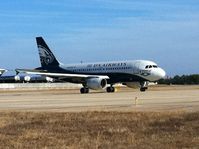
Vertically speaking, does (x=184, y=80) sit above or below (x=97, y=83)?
above

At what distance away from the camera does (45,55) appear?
6488cm

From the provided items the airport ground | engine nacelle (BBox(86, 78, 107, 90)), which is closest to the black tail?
engine nacelle (BBox(86, 78, 107, 90))

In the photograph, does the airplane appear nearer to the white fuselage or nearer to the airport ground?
the white fuselage

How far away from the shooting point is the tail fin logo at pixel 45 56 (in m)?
64.1

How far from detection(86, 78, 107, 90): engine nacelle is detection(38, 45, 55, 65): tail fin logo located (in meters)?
11.2

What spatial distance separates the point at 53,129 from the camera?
15.5m

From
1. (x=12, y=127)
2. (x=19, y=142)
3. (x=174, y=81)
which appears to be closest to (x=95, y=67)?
(x=12, y=127)

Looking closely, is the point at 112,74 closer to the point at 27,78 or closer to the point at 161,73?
the point at 161,73

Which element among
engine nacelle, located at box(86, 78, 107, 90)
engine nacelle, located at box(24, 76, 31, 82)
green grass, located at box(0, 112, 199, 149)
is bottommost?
green grass, located at box(0, 112, 199, 149)

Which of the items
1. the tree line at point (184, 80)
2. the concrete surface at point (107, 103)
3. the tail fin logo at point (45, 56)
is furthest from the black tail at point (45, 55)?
the tree line at point (184, 80)

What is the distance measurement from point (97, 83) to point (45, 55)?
45.1 feet

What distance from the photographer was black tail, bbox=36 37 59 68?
210 ft

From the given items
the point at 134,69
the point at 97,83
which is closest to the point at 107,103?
the point at 97,83

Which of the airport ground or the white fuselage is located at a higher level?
the white fuselage
